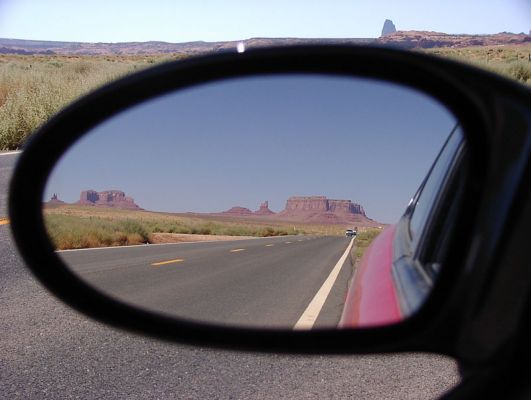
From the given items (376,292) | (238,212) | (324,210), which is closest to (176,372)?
(376,292)

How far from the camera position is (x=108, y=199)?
6.97 feet

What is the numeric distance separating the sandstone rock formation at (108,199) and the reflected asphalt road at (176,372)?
2282 millimetres

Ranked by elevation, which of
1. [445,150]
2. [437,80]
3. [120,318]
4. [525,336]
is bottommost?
[120,318]


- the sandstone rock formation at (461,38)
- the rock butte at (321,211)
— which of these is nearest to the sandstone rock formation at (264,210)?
the rock butte at (321,211)

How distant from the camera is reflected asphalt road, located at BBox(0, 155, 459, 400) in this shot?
13.8 ft

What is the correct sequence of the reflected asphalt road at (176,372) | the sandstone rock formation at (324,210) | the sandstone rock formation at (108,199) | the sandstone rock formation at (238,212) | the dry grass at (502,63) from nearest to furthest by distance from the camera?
the sandstone rock formation at (324,210) < the sandstone rock formation at (238,212) < the sandstone rock formation at (108,199) < the dry grass at (502,63) < the reflected asphalt road at (176,372)

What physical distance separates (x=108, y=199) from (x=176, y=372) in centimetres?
276

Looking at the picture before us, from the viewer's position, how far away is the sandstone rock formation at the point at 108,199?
2016 millimetres

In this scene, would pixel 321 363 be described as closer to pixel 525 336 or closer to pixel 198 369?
pixel 198 369

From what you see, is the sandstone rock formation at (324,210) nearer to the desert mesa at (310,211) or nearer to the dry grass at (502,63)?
the desert mesa at (310,211)

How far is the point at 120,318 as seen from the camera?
1952mm

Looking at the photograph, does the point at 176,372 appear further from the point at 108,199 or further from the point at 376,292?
the point at 108,199

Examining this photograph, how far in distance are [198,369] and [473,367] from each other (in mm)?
3467

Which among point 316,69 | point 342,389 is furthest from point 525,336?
point 342,389
